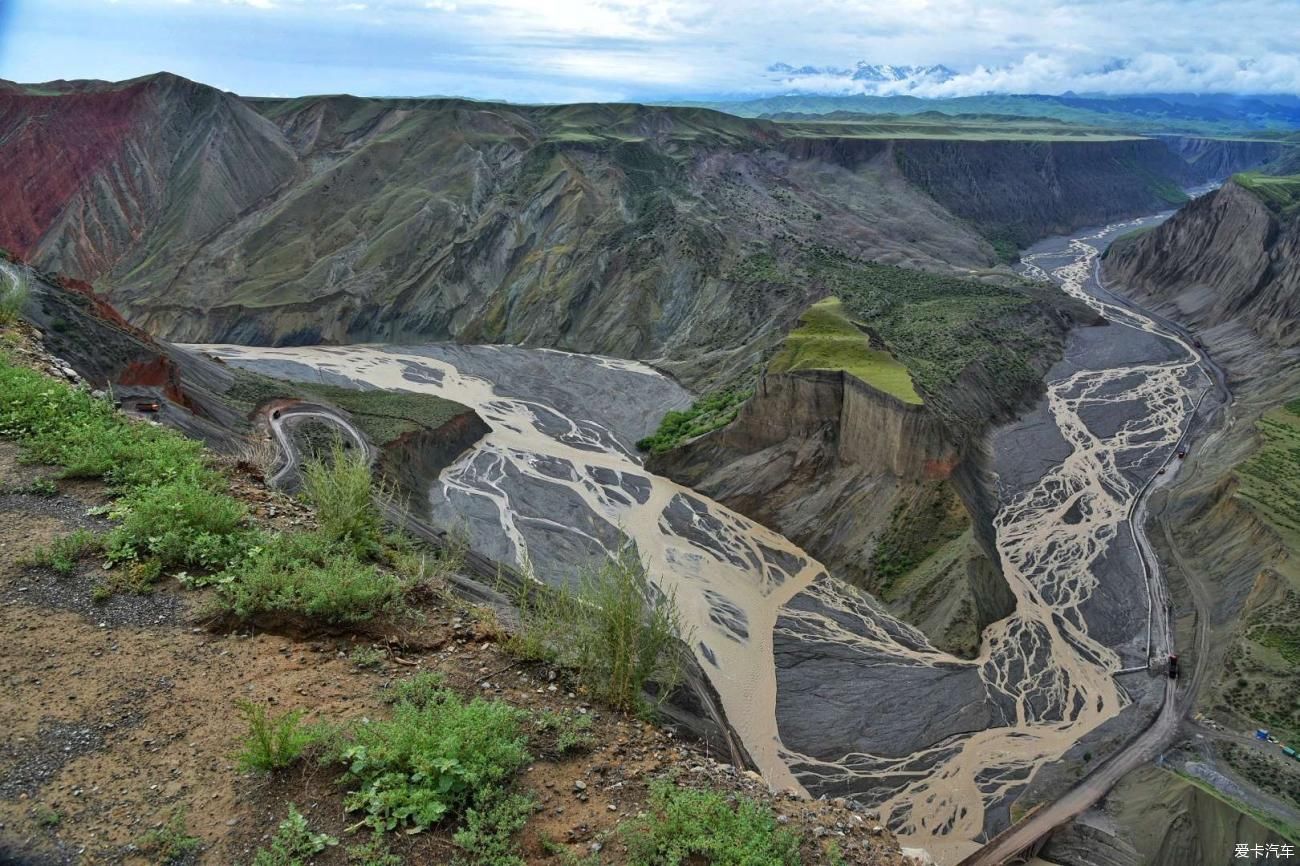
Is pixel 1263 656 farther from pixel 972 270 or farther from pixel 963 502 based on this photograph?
pixel 972 270

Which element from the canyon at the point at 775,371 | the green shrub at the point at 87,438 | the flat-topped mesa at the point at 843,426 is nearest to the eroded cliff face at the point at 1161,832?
the canyon at the point at 775,371

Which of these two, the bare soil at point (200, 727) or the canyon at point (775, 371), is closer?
the bare soil at point (200, 727)

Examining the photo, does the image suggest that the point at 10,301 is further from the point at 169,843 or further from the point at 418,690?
the point at 169,843

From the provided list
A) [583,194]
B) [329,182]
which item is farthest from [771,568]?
[329,182]

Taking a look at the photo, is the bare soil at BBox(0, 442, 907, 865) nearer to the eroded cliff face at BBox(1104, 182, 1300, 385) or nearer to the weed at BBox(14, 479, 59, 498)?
the weed at BBox(14, 479, 59, 498)

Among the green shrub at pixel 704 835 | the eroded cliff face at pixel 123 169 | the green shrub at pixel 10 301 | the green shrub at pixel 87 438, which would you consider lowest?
the green shrub at pixel 704 835

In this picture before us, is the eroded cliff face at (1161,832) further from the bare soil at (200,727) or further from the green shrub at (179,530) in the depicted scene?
the green shrub at (179,530)
